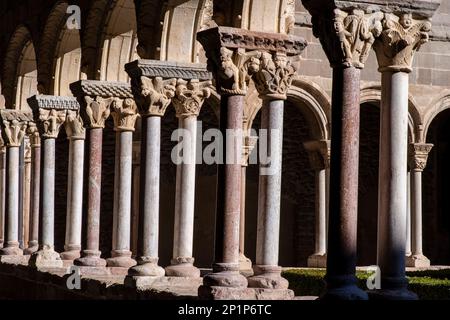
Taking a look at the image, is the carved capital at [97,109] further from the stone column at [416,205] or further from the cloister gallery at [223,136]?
the stone column at [416,205]

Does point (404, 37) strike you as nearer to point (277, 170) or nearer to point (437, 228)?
point (277, 170)

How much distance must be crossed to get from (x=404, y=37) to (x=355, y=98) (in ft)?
1.93

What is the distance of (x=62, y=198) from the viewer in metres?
20.5

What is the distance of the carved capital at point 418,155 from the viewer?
18641 mm

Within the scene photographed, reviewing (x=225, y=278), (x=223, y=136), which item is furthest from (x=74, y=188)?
(x=225, y=278)

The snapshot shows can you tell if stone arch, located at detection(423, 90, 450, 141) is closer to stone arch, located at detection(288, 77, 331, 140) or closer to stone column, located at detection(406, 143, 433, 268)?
stone column, located at detection(406, 143, 433, 268)

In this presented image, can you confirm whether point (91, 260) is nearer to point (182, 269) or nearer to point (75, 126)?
point (75, 126)

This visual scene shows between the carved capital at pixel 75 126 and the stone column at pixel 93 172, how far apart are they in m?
1.26

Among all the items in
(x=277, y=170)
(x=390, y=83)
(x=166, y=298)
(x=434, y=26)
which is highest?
(x=434, y=26)

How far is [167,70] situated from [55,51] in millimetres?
4378

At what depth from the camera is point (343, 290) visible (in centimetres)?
686

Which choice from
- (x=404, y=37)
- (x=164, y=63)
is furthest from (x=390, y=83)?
(x=164, y=63)

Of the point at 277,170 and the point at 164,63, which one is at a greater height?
the point at 164,63

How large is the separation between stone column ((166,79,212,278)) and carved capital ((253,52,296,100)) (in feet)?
6.53
